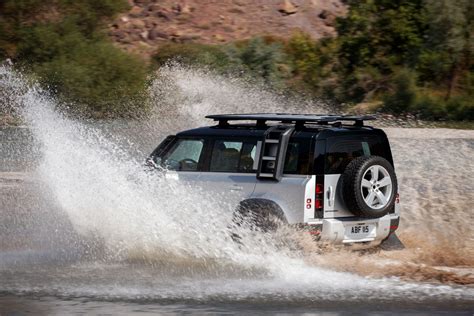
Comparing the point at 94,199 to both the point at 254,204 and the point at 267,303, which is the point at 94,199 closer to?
the point at 254,204

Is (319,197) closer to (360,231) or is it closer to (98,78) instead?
(360,231)

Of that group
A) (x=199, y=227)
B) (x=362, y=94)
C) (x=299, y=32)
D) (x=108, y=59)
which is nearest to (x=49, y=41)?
(x=108, y=59)

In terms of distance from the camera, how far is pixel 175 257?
11.8 m

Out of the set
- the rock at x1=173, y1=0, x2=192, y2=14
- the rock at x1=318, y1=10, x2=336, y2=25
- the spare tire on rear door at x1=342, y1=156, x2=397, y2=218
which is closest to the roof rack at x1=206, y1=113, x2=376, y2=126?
the spare tire on rear door at x1=342, y1=156, x2=397, y2=218

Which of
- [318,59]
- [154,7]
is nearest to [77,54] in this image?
[318,59]

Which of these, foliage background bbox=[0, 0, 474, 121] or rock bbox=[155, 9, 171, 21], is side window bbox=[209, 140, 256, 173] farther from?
rock bbox=[155, 9, 171, 21]

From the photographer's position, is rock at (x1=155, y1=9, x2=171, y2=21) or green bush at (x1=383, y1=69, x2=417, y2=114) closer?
green bush at (x1=383, y1=69, x2=417, y2=114)

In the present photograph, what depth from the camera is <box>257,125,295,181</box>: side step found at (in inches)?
441

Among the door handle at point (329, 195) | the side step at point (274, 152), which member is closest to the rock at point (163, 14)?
the side step at point (274, 152)

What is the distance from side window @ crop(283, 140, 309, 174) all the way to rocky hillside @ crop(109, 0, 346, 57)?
44408 millimetres

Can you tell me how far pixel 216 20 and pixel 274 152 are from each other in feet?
156

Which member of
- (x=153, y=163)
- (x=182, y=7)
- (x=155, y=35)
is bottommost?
(x=155, y=35)

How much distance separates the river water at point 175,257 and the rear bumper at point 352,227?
0.44 feet

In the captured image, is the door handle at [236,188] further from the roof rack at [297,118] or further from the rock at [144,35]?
the rock at [144,35]
